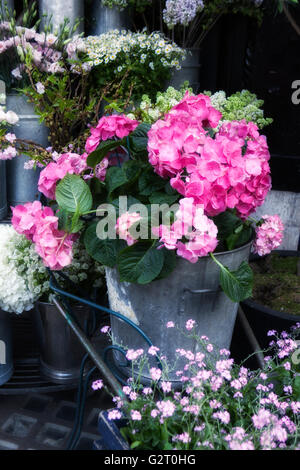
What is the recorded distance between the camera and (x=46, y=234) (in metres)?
1.23

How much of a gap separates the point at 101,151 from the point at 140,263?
317mm

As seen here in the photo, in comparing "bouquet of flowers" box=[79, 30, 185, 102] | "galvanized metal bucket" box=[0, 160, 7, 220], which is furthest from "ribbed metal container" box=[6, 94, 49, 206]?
"bouquet of flowers" box=[79, 30, 185, 102]

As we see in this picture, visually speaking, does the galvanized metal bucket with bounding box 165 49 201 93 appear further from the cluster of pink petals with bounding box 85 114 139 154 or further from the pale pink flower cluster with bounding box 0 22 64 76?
the cluster of pink petals with bounding box 85 114 139 154

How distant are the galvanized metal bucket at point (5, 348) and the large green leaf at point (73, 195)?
2.05 ft

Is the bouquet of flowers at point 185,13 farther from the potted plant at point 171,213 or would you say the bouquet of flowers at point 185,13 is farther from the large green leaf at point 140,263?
the large green leaf at point 140,263

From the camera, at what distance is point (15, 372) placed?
1812mm

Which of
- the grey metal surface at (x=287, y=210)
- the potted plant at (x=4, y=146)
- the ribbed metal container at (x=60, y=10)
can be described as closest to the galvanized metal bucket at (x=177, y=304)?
the potted plant at (x=4, y=146)

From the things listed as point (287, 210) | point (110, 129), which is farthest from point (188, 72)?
point (110, 129)

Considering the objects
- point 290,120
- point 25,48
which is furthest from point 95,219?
point 290,120

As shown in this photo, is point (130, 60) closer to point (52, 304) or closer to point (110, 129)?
point (110, 129)

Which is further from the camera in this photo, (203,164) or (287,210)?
(287,210)

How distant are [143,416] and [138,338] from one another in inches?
10.7

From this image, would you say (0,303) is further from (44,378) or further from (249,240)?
(249,240)

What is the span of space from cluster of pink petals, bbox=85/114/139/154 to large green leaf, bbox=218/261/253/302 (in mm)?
452
